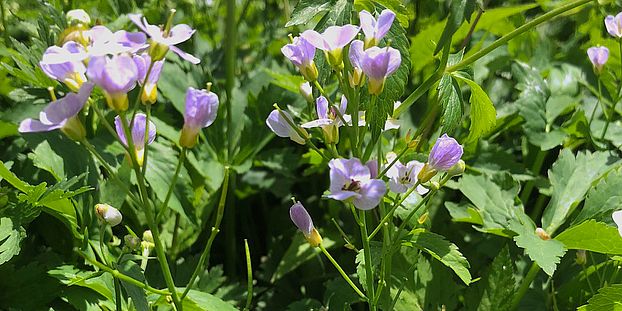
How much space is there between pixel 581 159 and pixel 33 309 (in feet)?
3.97

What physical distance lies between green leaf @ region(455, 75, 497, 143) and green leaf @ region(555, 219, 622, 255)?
0.26 m

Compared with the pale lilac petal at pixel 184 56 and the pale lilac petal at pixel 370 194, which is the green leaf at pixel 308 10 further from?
the pale lilac petal at pixel 370 194

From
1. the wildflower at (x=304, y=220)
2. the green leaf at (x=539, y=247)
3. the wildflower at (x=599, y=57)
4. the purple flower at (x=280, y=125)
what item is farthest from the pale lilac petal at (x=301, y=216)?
the wildflower at (x=599, y=57)

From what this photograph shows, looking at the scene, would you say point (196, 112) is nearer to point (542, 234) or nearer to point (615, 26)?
point (542, 234)

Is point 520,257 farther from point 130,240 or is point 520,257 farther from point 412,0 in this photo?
point 412,0

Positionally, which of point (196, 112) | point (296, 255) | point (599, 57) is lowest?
point (296, 255)

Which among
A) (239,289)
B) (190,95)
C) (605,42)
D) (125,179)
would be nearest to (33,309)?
(125,179)

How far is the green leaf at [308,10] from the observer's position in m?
1.13

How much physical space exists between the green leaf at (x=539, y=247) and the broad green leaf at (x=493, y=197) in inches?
1.7

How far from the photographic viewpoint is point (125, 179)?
137cm

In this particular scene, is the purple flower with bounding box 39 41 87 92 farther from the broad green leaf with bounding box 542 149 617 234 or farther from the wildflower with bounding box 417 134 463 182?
the broad green leaf with bounding box 542 149 617 234

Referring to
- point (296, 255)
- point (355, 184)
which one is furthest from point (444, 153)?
point (296, 255)

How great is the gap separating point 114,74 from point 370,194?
367mm

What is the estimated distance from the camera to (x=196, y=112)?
93 cm
